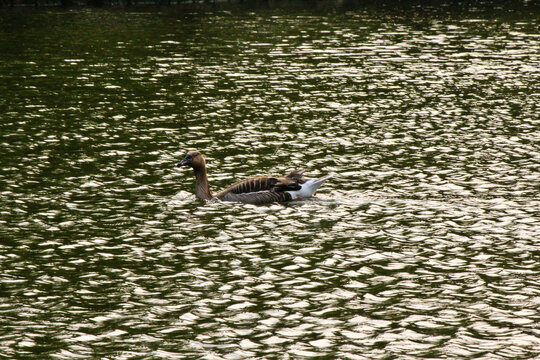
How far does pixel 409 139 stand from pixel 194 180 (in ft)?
31.6

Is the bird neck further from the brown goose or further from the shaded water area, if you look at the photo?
the brown goose

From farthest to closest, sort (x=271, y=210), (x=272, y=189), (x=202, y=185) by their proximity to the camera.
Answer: (x=202, y=185)
(x=272, y=189)
(x=271, y=210)

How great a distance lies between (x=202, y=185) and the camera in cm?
2875

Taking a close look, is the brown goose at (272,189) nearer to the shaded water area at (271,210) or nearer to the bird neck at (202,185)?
the shaded water area at (271,210)

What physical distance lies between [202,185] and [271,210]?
2.64m

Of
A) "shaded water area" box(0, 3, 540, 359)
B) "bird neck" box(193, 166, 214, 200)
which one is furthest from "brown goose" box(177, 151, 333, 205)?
"bird neck" box(193, 166, 214, 200)

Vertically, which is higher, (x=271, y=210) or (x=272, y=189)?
(x=272, y=189)

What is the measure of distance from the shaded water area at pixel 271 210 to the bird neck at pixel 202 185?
355mm

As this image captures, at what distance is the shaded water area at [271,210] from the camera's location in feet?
60.4

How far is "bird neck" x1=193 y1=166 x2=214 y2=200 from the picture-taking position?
28.6 metres

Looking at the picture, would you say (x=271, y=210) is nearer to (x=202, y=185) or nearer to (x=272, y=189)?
(x=272, y=189)

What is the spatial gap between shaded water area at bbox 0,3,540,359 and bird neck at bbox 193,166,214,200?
0.36 m

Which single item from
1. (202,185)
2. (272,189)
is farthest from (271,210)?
(202,185)

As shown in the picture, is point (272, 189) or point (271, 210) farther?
point (272, 189)
